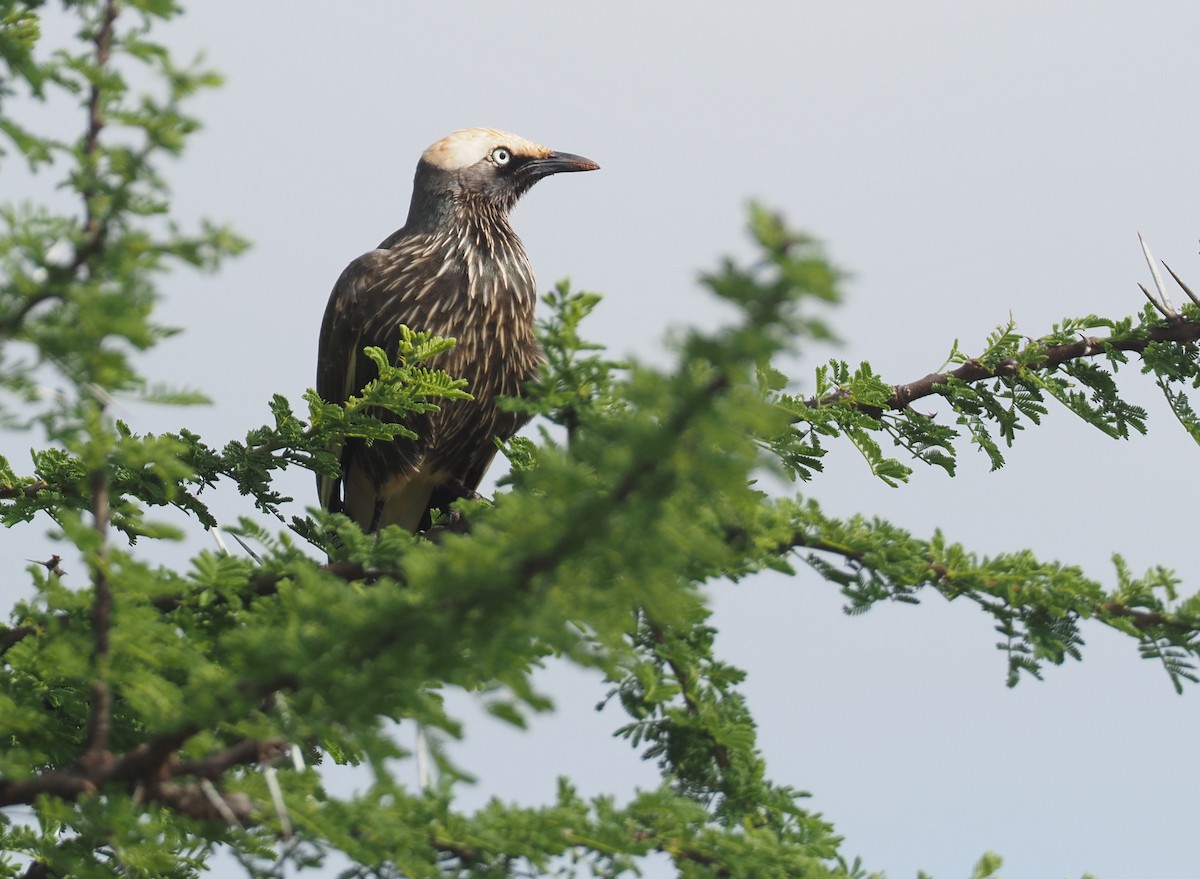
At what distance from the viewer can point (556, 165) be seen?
239 inches

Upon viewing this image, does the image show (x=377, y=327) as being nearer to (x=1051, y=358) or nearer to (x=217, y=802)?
(x=1051, y=358)

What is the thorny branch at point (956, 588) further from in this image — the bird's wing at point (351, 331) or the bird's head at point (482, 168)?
the bird's head at point (482, 168)

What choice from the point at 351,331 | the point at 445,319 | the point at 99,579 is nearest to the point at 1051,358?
the point at 445,319

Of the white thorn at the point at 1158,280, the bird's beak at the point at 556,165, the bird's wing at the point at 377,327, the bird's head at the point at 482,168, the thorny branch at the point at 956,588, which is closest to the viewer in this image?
the thorny branch at the point at 956,588

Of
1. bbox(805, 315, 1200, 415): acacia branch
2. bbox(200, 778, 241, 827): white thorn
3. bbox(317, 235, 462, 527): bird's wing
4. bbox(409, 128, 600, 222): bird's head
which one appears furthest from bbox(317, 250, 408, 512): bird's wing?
bbox(200, 778, 241, 827): white thorn

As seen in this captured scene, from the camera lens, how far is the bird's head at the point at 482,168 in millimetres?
5852

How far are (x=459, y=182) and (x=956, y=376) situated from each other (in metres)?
2.92

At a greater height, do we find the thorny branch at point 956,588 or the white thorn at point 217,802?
the thorny branch at point 956,588

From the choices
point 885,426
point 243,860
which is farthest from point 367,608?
point 885,426

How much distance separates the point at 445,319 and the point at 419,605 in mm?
3758

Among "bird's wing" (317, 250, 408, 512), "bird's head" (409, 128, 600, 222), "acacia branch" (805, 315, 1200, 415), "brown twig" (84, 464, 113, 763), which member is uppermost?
"bird's head" (409, 128, 600, 222)

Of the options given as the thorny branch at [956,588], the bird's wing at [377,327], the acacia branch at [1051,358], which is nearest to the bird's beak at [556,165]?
the bird's wing at [377,327]

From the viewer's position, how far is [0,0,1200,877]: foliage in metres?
1.38

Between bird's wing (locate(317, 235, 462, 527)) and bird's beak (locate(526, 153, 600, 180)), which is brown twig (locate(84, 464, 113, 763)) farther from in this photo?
bird's beak (locate(526, 153, 600, 180))
